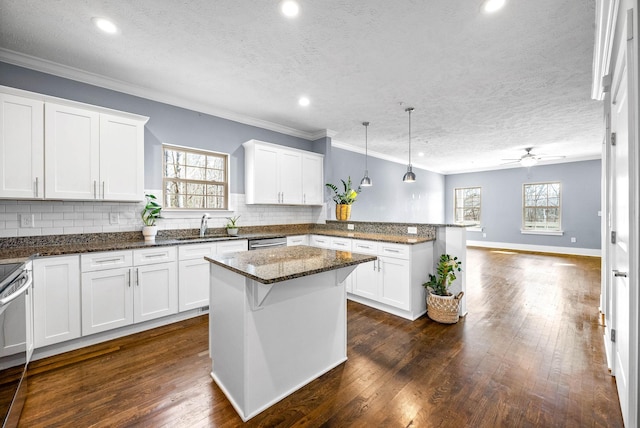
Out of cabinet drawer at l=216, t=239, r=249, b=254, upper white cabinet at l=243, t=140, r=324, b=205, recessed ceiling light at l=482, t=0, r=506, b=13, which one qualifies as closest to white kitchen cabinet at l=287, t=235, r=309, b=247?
upper white cabinet at l=243, t=140, r=324, b=205

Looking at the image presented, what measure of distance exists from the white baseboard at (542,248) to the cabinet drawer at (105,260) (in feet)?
32.2

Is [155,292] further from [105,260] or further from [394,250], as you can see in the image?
[394,250]

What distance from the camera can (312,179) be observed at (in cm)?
501

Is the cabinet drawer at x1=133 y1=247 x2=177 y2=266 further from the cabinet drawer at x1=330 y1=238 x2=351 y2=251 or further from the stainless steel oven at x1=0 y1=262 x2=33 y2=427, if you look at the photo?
the cabinet drawer at x1=330 y1=238 x2=351 y2=251

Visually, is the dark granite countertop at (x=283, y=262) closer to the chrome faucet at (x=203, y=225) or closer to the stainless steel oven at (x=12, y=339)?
the stainless steel oven at (x=12, y=339)

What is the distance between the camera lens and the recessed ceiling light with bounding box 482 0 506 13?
194 centimetres

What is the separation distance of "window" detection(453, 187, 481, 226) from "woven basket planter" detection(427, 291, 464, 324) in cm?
724

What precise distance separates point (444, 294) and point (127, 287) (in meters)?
3.50

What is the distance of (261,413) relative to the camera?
172 centimetres

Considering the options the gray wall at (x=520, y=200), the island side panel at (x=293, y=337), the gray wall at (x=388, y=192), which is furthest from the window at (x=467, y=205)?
the island side panel at (x=293, y=337)

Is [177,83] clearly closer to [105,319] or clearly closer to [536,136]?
[105,319]

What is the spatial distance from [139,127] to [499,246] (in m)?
10.1

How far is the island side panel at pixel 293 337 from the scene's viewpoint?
171cm

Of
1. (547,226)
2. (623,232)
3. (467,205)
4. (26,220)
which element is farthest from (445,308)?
(467,205)
